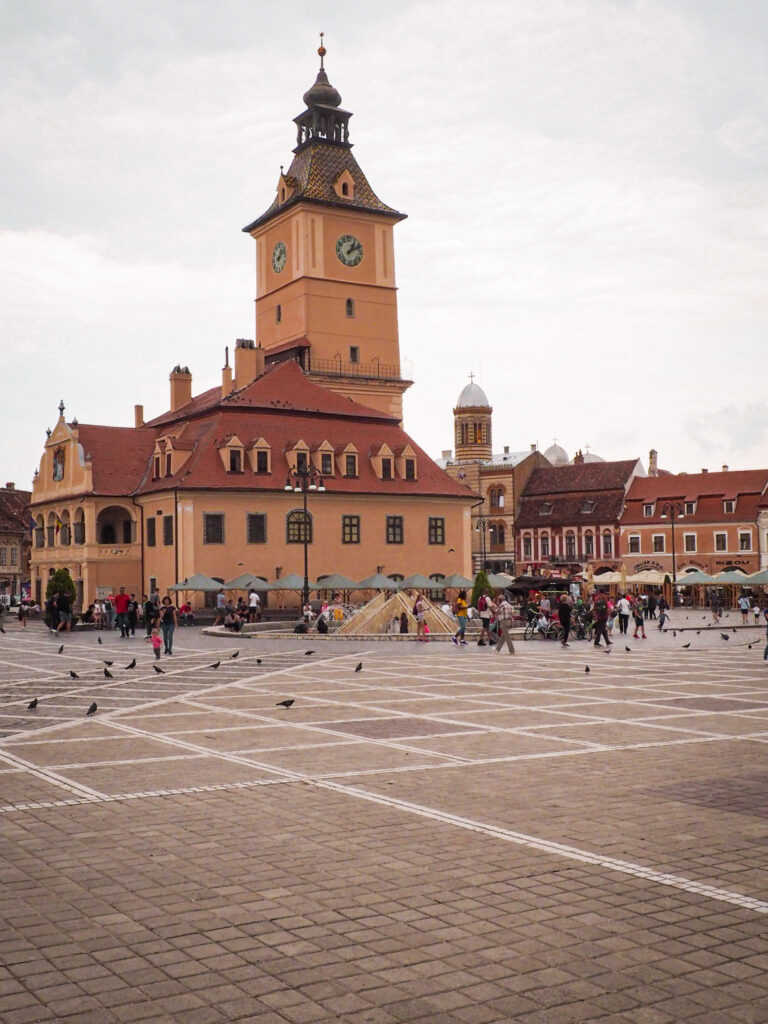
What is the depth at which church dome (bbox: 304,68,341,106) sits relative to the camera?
74375 millimetres

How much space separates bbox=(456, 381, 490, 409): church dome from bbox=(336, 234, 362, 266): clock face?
41015 millimetres

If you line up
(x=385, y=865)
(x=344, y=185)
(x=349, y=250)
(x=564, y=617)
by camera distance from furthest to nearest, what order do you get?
(x=344, y=185)
(x=349, y=250)
(x=564, y=617)
(x=385, y=865)

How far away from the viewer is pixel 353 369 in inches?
2788

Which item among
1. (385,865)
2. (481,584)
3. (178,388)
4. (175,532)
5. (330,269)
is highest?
(330,269)

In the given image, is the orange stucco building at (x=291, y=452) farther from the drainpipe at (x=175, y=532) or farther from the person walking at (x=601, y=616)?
the person walking at (x=601, y=616)

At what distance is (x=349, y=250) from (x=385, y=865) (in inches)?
2650

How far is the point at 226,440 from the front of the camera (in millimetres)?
56281

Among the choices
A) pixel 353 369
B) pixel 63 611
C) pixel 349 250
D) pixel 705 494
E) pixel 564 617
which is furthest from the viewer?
pixel 705 494

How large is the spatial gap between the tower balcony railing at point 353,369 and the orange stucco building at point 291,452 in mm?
94

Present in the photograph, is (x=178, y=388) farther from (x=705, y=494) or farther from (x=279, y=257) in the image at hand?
(x=705, y=494)

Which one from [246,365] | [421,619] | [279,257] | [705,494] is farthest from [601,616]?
[705,494]

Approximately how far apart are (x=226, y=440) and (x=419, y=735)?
142 ft

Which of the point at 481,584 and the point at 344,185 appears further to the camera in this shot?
the point at 344,185

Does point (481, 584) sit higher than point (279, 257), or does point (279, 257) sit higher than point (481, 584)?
point (279, 257)
